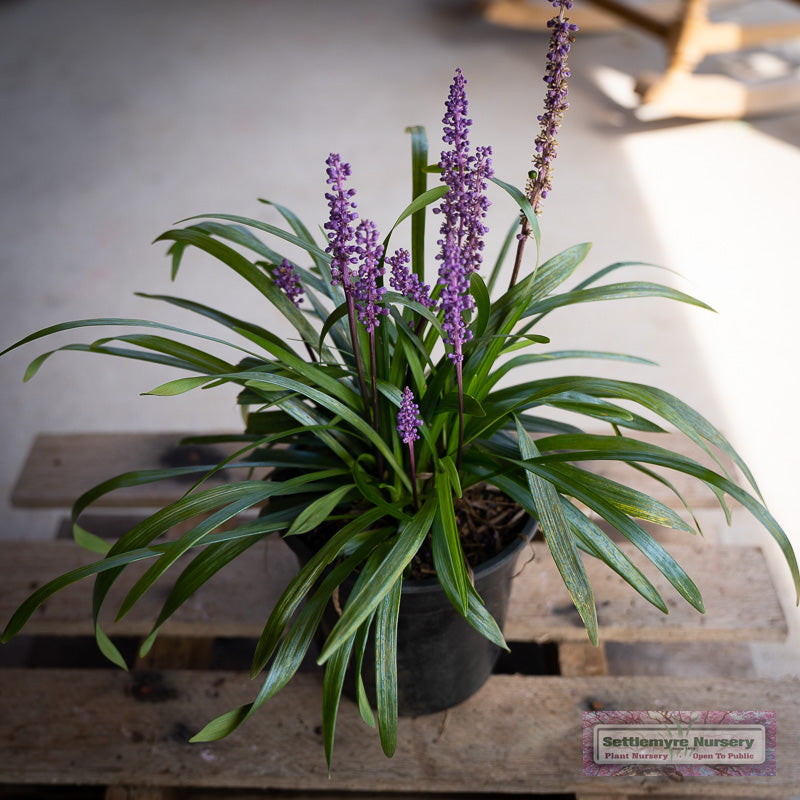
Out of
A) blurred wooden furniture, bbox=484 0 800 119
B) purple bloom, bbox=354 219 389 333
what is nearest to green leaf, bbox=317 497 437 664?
purple bloom, bbox=354 219 389 333

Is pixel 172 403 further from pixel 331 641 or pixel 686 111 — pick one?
pixel 686 111

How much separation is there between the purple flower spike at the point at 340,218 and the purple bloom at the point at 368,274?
1 centimetres

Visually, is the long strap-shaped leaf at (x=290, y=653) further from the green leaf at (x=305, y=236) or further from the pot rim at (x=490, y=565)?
the green leaf at (x=305, y=236)

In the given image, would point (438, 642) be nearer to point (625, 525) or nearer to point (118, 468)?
point (625, 525)

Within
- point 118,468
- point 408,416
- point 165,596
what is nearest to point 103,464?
point 118,468

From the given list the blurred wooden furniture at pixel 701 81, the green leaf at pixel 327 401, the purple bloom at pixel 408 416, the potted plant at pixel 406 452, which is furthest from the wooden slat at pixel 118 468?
the blurred wooden furniture at pixel 701 81

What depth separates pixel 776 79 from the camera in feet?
9.80

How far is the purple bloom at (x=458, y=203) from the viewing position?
77 centimetres

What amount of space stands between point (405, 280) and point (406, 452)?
1.04 ft

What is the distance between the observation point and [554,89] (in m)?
0.82

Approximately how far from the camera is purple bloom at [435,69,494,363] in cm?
77

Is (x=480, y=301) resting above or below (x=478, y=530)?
above

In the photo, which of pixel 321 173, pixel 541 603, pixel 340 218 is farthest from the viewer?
pixel 321 173

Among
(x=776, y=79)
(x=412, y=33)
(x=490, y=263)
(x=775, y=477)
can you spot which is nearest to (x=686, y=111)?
(x=776, y=79)
